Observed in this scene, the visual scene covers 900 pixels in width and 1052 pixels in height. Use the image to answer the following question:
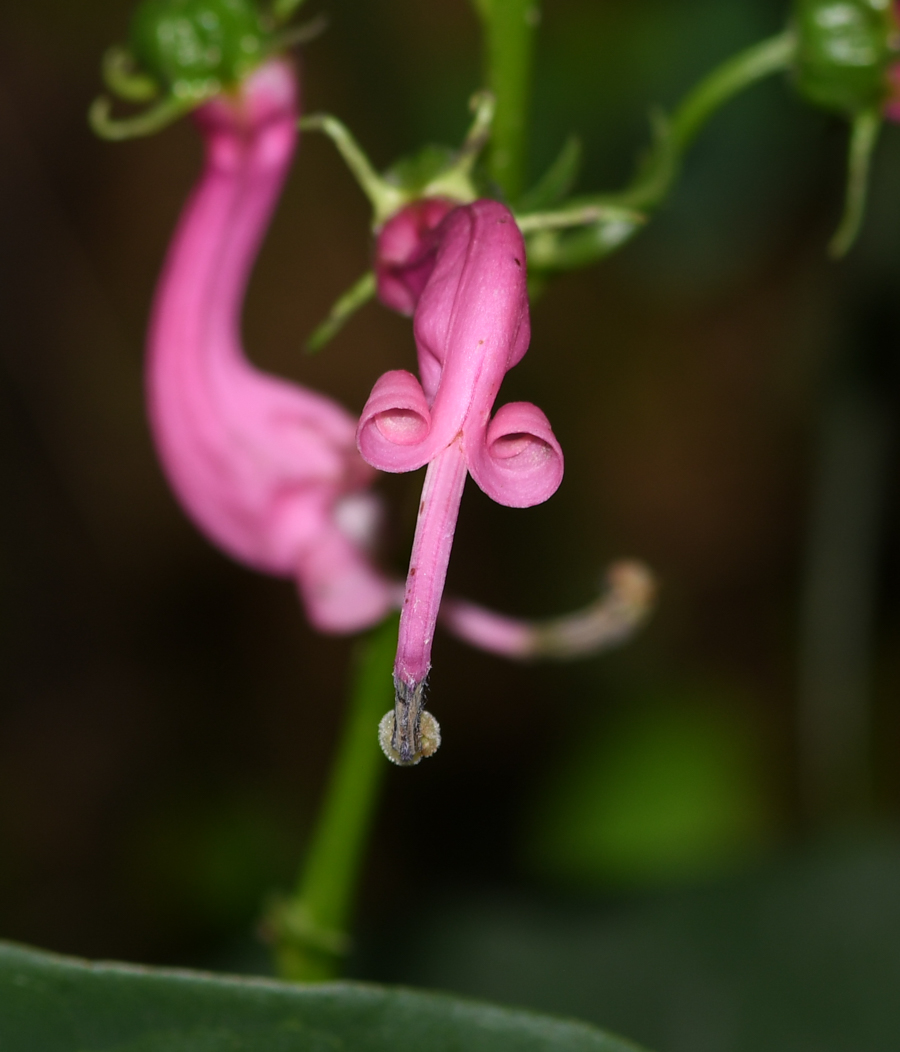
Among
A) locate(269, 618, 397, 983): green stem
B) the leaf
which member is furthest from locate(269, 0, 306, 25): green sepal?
the leaf

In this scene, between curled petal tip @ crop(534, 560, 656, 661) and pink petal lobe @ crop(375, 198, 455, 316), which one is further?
curled petal tip @ crop(534, 560, 656, 661)

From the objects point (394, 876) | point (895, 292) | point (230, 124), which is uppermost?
point (230, 124)

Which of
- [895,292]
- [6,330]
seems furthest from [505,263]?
[6,330]

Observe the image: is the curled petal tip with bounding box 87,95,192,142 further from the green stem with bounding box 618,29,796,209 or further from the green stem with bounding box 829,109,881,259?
the green stem with bounding box 829,109,881,259

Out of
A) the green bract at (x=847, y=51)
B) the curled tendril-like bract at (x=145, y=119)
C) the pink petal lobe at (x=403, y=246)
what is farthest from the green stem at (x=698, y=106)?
the curled tendril-like bract at (x=145, y=119)

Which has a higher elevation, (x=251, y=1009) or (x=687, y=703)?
(x=251, y=1009)

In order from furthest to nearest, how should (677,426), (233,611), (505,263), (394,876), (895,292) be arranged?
(677,426), (233,611), (394,876), (895,292), (505,263)

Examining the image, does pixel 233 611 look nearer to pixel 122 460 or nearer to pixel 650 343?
pixel 122 460
